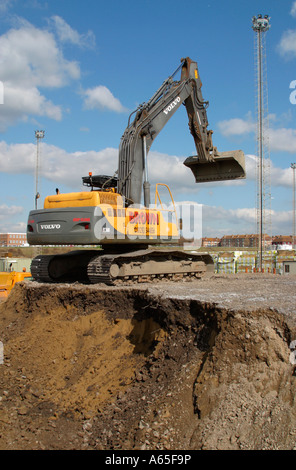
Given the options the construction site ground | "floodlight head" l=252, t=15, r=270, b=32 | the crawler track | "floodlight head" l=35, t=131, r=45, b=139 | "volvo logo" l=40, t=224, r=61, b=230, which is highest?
"floodlight head" l=252, t=15, r=270, b=32

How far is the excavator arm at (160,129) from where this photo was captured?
11.2 metres

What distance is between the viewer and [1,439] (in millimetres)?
5598

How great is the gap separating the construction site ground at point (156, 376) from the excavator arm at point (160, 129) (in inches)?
140

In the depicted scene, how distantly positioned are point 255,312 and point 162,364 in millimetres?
1595

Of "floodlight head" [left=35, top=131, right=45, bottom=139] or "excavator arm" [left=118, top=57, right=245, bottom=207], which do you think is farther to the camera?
"floodlight head" [left=35, top=131, right=45, bottom=139]

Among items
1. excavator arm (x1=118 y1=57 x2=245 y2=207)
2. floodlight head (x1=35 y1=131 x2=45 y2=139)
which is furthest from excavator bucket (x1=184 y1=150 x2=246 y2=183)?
floodlight head (x1=35 y1=131 x2=45 y2=139)

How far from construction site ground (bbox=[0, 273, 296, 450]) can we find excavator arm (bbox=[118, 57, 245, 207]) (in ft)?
11.7

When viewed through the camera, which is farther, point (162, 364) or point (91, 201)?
point (91, 201)

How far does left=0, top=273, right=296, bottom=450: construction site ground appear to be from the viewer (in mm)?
4844

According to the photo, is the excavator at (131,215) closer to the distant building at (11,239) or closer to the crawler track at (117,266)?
the crawler track at (117,266)

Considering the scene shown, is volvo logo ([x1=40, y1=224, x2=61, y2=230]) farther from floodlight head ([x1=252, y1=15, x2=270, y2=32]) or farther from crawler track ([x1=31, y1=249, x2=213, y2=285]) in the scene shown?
floodlight head ([x1=252, y1=15, x2=270, y2=32])

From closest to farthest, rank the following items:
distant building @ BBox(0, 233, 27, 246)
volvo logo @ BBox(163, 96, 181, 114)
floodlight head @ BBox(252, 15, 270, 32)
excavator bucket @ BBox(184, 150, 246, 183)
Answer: volvo logo @ BBox(163, 96, 181, 114)
excavator bucket @ BBox(184, 150, 246, 183)
floodlight head @ BBox(252, 15, 270, 32)
distant building @ BBox(0, 233, 27, 246)
